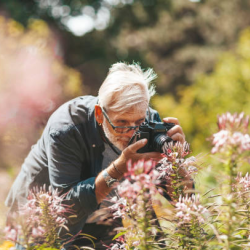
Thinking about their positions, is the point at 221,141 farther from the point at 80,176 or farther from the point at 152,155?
the point at 80,176

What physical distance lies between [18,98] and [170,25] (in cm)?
1272

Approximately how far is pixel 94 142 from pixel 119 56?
411 inches

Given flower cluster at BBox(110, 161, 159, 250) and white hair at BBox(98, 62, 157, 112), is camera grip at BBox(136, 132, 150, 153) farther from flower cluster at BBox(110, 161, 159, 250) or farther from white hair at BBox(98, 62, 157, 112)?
flower cluster at BBox(110, 161, 159, 250)

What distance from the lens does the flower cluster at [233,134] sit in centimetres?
80

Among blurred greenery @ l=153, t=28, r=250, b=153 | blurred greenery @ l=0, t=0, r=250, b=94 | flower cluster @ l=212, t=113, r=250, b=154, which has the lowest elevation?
flower cluster @ l=212, t=113, r=250, b=154

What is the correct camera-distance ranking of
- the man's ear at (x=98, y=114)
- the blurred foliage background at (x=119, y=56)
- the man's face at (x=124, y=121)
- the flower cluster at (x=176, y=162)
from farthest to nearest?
the blurred foliage background at (x=119, y=56) < the man's ear at (x=98, y=114) < the man's face at (x=124, y=121) < the flower cluster at (x=176, y=162)

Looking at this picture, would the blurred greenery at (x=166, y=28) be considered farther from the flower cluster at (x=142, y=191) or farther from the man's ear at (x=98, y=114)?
the flower cluster at (x=142, y=191)

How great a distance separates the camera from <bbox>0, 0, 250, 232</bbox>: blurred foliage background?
15.5ft

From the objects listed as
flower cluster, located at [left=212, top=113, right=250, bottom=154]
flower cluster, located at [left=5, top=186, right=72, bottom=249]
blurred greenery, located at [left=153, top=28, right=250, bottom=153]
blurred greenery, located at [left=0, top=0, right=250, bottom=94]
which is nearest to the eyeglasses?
flower cluster, located at [left=5, top=186, right=72, bottom=249]

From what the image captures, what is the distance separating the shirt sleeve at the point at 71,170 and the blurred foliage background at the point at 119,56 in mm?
617

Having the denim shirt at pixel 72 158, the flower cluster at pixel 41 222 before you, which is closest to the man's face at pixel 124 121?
the denim shirt at pixel 72 158

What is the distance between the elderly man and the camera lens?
0.16 feet

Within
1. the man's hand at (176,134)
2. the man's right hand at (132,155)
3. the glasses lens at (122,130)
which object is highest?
the glasses lens at (122,130)

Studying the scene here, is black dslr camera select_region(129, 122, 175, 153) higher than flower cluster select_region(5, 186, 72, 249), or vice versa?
black dslr camera select_region(129, 122, 175, 153)
